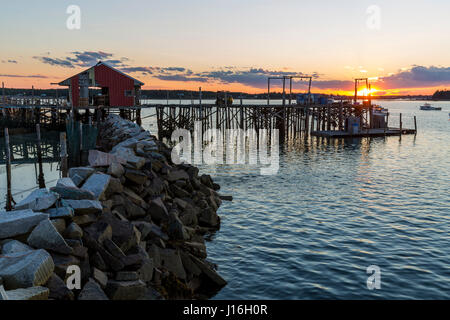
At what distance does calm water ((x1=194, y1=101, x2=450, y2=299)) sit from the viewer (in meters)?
11.1

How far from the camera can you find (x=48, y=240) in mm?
8094

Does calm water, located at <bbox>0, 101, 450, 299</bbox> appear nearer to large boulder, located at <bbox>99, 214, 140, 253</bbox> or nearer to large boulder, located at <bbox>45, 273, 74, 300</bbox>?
large boulder, located at <bbox>99, 214, 140, 253</bbox>

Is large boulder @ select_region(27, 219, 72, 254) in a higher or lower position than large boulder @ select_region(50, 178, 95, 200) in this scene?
lower

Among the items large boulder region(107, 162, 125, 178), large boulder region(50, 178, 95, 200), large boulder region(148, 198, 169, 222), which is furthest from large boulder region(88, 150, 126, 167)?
large boulder region(50, 178, 95, 200)

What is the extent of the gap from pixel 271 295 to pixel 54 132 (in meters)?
39.9

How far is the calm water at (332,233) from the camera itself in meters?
11.1

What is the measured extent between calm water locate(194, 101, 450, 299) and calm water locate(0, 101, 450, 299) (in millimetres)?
32

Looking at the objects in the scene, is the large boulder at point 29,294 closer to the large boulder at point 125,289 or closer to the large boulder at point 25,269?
the large boulder at point 25,269

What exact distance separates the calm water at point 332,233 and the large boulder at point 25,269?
4.71 m

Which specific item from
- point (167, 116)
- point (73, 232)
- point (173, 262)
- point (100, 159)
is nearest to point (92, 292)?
point (73, 232)

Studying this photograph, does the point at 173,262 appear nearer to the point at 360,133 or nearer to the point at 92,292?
the point at 92,292

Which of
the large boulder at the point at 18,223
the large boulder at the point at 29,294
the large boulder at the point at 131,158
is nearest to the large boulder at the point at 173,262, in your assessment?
the large boulder at the point at 18,223
